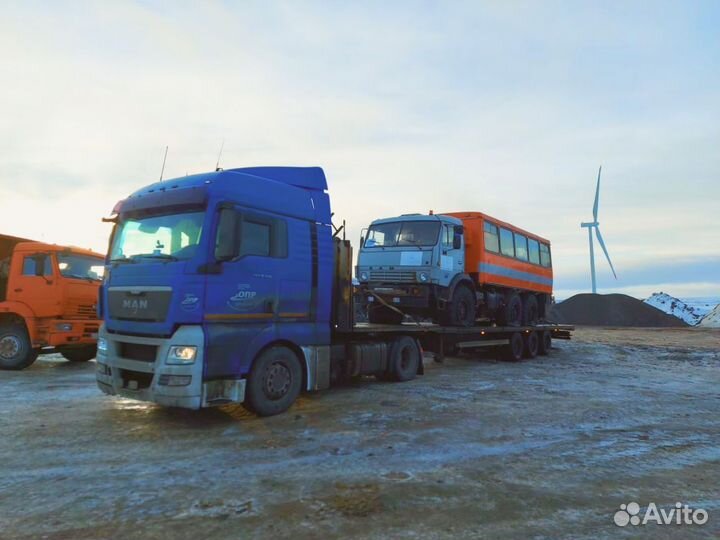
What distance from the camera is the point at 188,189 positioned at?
6.20 m

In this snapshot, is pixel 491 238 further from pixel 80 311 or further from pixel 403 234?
pixel 80 311

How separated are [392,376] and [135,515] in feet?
22.0

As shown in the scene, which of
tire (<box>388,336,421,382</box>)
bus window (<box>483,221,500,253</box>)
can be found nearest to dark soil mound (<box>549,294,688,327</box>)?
bus window (<box>483,221,500,253</box>)

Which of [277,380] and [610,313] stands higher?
[610,313]

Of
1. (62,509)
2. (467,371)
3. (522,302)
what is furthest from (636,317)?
(62,509)

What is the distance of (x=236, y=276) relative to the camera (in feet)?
20.5

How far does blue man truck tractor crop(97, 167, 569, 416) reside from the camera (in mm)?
5816

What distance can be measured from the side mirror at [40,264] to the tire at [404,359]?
26.2 feet

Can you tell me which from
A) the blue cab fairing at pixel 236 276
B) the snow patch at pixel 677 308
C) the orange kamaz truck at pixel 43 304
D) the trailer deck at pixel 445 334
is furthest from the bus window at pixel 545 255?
the snow patch at pixel 677 308

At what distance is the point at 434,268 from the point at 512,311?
4951mm

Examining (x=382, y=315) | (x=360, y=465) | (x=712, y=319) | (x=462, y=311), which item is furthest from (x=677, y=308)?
(x=360, y=465)

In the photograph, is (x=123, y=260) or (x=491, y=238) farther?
Result: (x=491, y=238)

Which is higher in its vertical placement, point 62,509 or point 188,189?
point 188,189

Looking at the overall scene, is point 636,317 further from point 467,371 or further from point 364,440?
point 364,440
